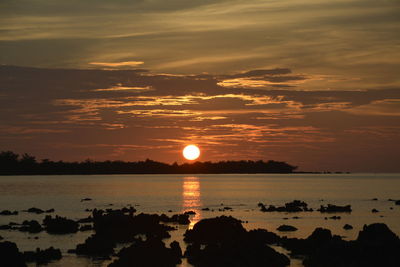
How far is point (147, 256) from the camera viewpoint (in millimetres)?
50406

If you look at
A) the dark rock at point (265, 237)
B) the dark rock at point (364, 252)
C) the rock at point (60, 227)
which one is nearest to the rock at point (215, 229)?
the dark rock at point (265, 237)

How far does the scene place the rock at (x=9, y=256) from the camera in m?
47.8

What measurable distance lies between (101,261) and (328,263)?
68.5 ft

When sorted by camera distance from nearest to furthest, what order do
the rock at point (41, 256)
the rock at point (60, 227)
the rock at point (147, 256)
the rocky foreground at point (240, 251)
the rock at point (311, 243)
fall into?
the rocky foreground at point (240, 251) → the rock at point (147, 256) → the rock at point (41, 256) → the rock at point (311, 243) → the rock at point (60, 227)

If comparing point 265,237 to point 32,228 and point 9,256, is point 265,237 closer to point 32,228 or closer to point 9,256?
point 9,256

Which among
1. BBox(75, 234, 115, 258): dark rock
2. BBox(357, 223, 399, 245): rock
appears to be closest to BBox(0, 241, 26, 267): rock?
BBox(75, 234, 115, 258): dark rock

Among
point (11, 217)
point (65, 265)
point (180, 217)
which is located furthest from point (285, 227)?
point (11, 217)

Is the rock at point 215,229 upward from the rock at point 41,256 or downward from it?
upward

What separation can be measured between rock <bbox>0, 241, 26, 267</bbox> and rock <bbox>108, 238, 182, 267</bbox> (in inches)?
286

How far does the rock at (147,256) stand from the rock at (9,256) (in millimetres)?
7265

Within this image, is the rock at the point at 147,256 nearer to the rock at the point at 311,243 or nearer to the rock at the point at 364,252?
the rock at the point at 364,252

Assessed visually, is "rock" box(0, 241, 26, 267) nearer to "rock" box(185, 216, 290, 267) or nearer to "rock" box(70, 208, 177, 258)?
"rock" box(70, 208, 177, 258)

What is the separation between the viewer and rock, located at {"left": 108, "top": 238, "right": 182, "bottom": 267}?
49.6 metres

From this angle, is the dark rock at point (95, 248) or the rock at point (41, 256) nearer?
the rock at point (41, 256)
